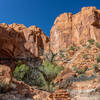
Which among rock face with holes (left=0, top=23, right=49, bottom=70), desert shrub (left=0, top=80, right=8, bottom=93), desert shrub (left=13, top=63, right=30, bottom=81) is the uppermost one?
rock face with holes (left=0, top=23, right=49, bottom=70)

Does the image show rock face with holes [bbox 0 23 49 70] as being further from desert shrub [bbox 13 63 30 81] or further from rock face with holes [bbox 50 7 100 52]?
desert shrub [bbox 13 63 30 81]

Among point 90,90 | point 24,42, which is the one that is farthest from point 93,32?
point 90,90

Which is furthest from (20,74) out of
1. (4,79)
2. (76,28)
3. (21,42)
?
(76,28)

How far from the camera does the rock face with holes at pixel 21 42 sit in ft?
86.4

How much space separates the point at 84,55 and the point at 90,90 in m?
12.9

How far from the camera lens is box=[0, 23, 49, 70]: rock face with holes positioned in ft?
86.4

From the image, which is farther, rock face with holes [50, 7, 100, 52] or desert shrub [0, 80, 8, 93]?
rock face with holes [50, 7, 100, 52]

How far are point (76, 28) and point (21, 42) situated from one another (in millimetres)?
13269

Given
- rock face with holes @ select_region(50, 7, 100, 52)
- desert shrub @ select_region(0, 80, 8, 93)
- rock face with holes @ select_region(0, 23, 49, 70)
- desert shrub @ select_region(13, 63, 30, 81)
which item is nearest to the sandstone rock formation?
desert shrub @ select_region(0, 80, 8, 93)

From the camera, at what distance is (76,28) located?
2895 cm

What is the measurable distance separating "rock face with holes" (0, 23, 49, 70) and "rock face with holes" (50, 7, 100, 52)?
339 centimetres

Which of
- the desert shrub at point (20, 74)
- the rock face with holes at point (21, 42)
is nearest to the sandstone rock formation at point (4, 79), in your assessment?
the desert shrub at point (20, 74)

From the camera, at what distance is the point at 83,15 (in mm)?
28672

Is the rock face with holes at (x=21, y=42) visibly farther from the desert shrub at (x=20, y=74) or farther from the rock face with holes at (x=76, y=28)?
the desert shrub at (x=20, y=74)
